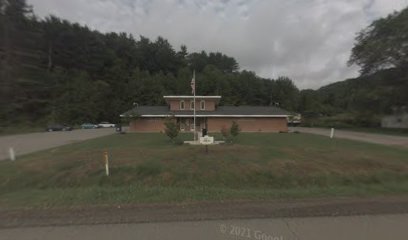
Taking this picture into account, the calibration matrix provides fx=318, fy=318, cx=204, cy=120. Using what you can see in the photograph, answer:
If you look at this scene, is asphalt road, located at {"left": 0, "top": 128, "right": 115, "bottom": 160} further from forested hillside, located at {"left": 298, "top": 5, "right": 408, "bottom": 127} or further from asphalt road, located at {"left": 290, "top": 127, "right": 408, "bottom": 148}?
forested hillside, located at {"left": 298, "top": 5, "right": 408, "bottom": 127}

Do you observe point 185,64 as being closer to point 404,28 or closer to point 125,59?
point 125,59

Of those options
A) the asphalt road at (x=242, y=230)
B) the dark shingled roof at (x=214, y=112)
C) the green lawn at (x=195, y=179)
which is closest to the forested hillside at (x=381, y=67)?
the dark shingled roof at (x=214, y=112)

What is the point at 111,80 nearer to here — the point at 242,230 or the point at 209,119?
the point at 209,119

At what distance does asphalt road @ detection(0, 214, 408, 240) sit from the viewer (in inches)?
204

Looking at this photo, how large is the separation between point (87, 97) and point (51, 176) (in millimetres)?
68538

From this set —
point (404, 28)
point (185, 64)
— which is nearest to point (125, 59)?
point (185, 64)

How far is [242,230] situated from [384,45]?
46.9m

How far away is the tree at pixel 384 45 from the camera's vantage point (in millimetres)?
42469

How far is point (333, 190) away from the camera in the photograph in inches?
358

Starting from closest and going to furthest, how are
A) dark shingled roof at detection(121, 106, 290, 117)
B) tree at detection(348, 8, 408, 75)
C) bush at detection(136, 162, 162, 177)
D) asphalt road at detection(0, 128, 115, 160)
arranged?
bush at detection(136, 162, 162, 177) → asphalt road at detection(0, 128, 115, 160) → tree at detection(348, 8, 408, 75) → dark shingled roof at detection(121, 106, 290, 117)

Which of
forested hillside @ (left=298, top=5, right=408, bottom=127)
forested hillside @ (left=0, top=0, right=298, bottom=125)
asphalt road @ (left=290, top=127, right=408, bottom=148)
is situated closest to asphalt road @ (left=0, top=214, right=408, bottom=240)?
asphalt road @ (left=290, top=127, right=408, bottom=148)

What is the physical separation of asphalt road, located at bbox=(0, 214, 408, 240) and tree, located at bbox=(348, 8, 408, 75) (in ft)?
145

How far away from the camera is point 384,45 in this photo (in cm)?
4375

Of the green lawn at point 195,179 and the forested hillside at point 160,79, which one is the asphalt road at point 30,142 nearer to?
the forested hillside at point 160,79
